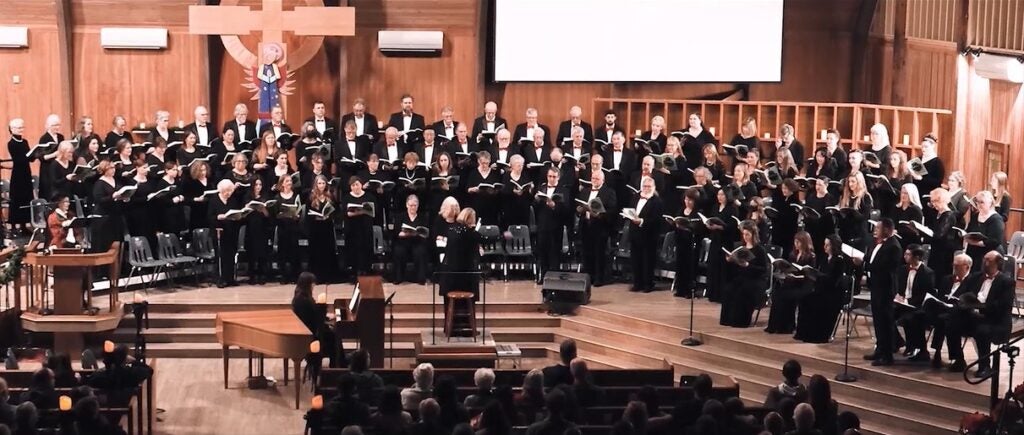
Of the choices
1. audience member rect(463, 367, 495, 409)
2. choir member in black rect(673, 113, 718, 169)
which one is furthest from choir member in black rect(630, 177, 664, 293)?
audience member rect(463, 367, 495, 409)

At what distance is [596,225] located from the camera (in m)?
14.9

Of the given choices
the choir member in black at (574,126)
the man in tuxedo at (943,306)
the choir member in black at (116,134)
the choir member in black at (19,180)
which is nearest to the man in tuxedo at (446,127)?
the choir member in black at (574,126)

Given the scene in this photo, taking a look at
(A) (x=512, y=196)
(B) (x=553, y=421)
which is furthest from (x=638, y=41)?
(B) (x=553, y=421)

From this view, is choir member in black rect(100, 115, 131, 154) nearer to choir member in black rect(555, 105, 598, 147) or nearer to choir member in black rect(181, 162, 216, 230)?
choir member in black rect(181, 162, 216, 230)

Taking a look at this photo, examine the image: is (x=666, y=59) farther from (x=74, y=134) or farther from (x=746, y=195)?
(x=74, y=134)

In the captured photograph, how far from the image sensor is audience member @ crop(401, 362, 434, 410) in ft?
32.4

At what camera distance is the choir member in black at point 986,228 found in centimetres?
1279

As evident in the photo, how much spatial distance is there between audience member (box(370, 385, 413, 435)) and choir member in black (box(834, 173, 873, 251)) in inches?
235

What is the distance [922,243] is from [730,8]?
16.4ft

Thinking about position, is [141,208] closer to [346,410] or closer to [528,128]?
[528,128]

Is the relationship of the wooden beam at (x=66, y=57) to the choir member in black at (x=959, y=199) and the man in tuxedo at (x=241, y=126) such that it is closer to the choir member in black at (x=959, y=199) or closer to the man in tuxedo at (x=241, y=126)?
the man in tuxedo at (x=241, y=126)

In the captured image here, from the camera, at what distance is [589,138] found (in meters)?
16.4

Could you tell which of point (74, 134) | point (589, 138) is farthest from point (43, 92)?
point (589, 138)

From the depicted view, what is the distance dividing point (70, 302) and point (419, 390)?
4418 millimetres
